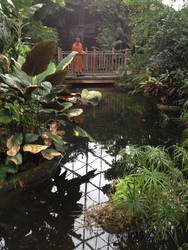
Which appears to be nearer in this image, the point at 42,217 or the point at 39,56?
the point at 42,217

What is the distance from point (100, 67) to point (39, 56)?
9245 mm

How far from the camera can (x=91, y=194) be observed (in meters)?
2.46

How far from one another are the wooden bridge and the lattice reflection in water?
732 cm

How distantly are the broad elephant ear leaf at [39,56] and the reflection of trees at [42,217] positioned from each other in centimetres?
134

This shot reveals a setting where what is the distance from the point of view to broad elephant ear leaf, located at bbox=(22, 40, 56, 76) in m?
2.18

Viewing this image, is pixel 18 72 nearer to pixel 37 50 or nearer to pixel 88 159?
pixel 37 50

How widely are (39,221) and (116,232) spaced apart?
0.70 m

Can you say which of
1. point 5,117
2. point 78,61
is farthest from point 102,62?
point 5,117

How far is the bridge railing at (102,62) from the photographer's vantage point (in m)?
10.7

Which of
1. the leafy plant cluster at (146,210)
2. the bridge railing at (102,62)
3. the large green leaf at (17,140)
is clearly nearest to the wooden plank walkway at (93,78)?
the bridge railing at (102,62)

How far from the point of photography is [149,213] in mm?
1999

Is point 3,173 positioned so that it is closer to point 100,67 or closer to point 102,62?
point 102,62

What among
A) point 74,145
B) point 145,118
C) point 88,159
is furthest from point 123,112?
point 88,159

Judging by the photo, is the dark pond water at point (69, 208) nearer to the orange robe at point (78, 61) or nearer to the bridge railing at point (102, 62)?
the orange robe at point (78, 61)
